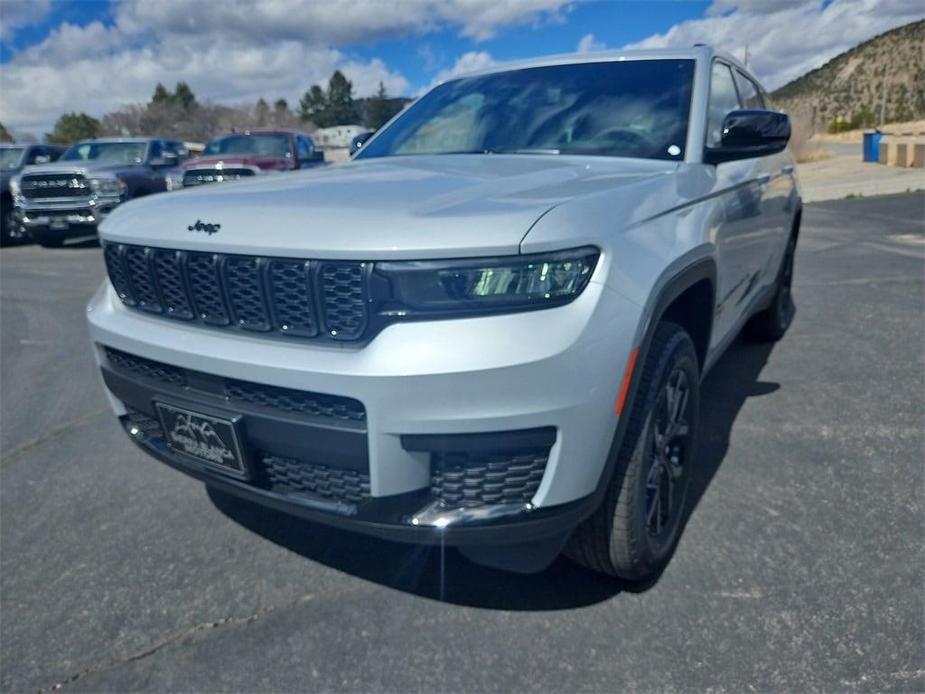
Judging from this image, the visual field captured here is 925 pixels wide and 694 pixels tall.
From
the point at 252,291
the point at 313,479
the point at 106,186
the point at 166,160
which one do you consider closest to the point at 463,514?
the point at 313,479

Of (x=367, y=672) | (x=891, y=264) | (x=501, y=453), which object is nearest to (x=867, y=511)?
(x=501, y=453)

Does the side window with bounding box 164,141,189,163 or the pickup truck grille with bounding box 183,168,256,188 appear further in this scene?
the side window with bounding box 164,141,189,163

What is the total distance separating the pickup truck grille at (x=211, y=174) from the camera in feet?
37.1

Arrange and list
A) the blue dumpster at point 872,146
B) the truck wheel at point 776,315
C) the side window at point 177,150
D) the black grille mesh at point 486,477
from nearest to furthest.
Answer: the black grille mesh at point 486,477
the truck wheel at point 776,315
the side window at point 177,150
the blue dumpster at point 872,146

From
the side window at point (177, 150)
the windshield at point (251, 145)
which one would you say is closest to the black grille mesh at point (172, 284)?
the windshield at point (251, 145)

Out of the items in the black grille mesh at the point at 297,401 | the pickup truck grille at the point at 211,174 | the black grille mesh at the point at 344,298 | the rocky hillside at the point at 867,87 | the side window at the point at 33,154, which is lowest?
the black grille mesh at the point at 297,401

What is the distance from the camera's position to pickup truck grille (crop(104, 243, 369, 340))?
5.91 feet

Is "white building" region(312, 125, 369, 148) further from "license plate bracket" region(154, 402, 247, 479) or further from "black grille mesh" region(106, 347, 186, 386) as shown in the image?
"license plate bracket" region(154, 402, 247, 479)

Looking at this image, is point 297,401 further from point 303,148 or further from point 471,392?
point 303,148

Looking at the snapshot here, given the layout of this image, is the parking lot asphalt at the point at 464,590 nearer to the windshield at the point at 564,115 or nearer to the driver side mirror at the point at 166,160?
the windshield at the point at 564,115

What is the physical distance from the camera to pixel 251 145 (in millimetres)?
12359

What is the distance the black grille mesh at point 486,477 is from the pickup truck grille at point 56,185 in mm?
11955

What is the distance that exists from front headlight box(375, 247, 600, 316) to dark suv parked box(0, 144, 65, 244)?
14058 millimetres

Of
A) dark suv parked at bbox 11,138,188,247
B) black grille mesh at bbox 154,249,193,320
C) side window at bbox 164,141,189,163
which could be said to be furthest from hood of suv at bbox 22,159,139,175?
black grille mesh at bbox 154,249,193,320
